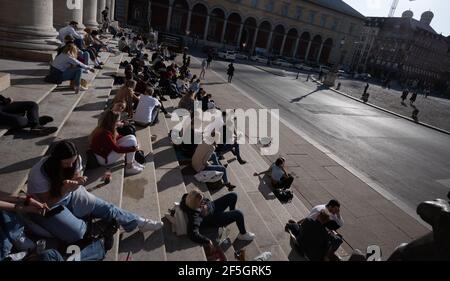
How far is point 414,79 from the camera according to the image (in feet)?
266

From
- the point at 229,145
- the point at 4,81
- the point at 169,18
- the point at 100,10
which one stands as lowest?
the point at 229,145

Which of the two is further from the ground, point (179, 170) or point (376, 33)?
point (376, 33)

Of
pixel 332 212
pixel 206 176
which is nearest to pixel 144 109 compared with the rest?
pixel 206 176

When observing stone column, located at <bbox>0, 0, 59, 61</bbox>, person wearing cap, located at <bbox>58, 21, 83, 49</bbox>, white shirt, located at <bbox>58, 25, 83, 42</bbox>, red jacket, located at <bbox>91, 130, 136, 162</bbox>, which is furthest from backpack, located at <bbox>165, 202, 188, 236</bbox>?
white shirt, located at <bbox>58, 25, 83, 42</bbox>

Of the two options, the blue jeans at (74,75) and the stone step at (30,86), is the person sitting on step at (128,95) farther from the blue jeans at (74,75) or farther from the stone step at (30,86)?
the stone step at (30,86)

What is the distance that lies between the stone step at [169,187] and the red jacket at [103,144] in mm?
1191

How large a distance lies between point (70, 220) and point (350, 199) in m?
7.33

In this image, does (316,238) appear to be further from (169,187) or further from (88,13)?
(88,13)

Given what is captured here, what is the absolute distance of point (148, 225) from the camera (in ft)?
13.8

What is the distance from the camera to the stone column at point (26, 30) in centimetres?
862

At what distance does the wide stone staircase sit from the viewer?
4.20 m

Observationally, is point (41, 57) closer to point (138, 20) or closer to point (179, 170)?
point (179, 170)
